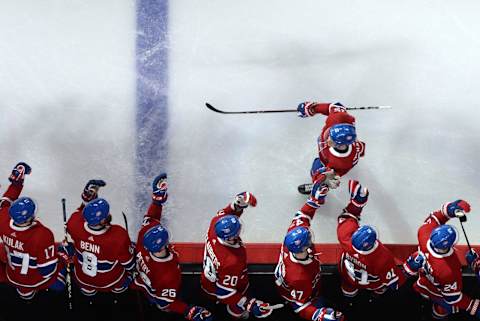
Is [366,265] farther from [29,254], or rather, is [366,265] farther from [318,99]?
[29,254]

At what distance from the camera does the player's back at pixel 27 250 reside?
451cm

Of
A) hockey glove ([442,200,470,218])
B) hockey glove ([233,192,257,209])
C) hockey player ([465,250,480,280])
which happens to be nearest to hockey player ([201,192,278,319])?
hockey glove ([233,192,257,209])

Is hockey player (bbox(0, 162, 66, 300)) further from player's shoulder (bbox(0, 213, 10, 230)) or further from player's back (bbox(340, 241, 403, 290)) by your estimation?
player's back (bbox(340, 241, 403, 290))

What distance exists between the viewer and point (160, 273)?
447 cm

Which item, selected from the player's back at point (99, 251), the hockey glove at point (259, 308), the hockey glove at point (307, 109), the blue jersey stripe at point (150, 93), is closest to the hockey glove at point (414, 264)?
the hockey glove at point (259, 308)

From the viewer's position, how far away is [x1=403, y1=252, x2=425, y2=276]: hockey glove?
466 cm

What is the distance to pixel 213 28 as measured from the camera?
5910 mm

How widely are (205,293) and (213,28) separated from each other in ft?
6.66

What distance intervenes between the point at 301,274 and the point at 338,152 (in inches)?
31.8

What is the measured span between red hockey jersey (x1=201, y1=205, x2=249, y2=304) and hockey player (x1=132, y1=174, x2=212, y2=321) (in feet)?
0.57

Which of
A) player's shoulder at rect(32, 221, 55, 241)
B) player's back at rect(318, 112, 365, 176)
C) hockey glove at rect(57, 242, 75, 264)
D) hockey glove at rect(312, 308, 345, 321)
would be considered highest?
player's back at rect(318, 112, 365, 176)

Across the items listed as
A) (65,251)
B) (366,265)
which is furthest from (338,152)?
(65,251)

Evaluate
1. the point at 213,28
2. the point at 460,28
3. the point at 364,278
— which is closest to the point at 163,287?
the point at 364,278

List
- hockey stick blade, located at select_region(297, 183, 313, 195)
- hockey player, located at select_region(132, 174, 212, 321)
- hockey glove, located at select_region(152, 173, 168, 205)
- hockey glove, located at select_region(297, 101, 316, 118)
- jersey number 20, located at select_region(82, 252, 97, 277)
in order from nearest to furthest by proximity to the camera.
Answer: hockey player, located at select_region(132, 174, 212, 321) → jersey number 20, located at select_region(82, 252, 97, 277) → hockey glove, located at select_region(152, 173, 168, 205) → hockey glove, located at select_region(297, 101, 316, 118) → hockey stick blade, located at select_region(297, 183, 313, 195)
